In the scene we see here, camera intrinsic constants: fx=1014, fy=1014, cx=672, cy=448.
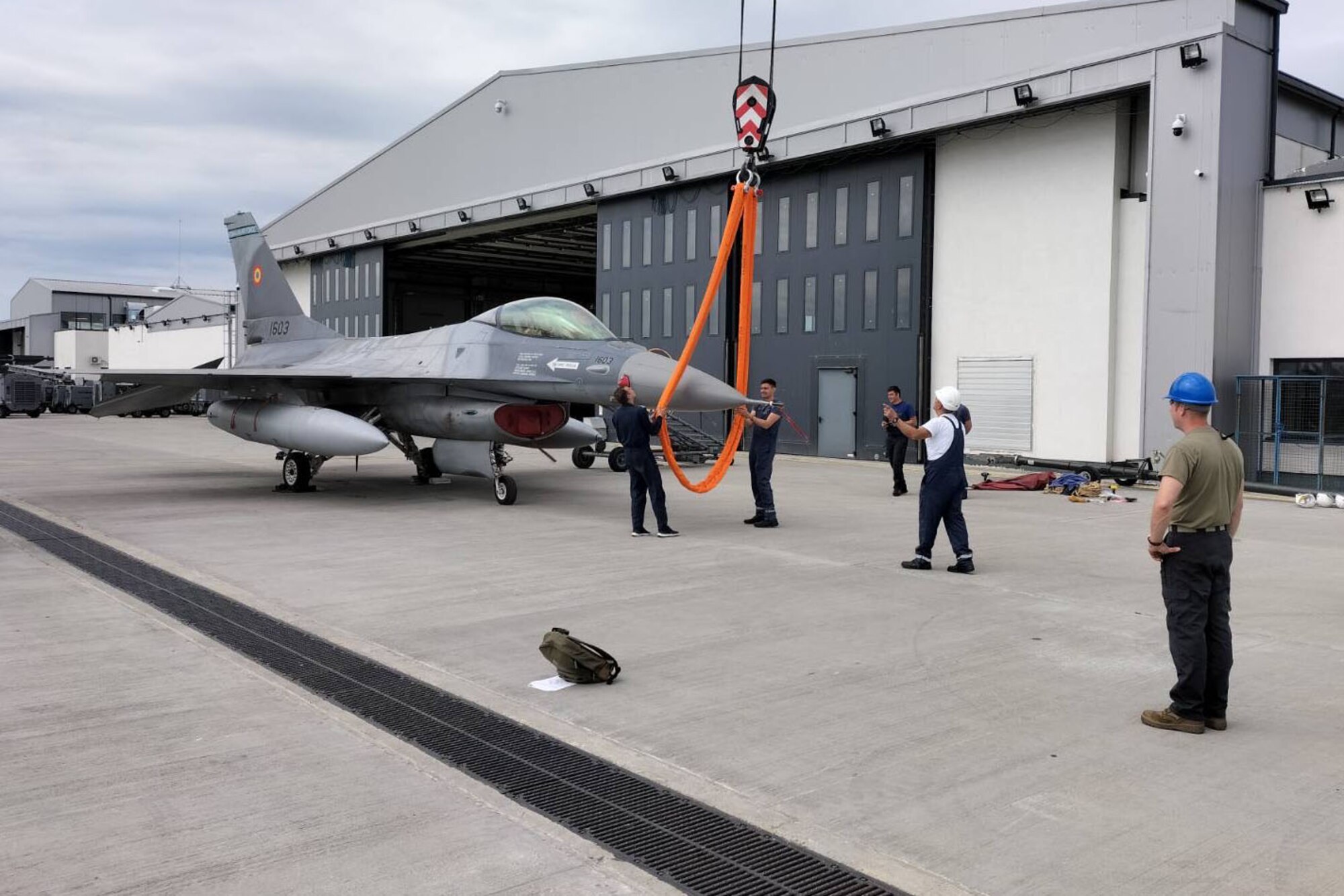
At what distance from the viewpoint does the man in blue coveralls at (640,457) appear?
10.8 metres

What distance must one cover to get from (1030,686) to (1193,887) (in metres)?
2.24

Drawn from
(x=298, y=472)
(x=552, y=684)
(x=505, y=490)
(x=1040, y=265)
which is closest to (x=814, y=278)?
(x=1040, y=265)

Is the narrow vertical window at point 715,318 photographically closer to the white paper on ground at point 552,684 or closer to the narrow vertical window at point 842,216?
the narrow vertical window at point 842,216

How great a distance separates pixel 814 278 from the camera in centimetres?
2488

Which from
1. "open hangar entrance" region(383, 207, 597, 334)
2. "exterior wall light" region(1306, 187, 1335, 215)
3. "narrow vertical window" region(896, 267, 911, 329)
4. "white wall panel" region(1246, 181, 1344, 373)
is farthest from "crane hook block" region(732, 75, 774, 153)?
"open hangar entrance" region(383, 207, 597, 334)

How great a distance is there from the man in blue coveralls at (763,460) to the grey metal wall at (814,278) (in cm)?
1168

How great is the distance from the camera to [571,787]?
4035 millimetres

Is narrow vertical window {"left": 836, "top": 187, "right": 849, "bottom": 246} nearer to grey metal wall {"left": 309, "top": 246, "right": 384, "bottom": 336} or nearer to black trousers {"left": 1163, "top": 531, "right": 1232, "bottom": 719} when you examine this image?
black trousers {"left": 1163, "top": 531, "right": 1232, "bottom": 719}

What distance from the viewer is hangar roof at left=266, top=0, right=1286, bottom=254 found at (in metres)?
19.0

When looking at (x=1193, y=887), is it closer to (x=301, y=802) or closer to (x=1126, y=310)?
(x=301, y=802)

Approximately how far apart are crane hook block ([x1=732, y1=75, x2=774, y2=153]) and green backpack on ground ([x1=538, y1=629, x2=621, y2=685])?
6.00 metres

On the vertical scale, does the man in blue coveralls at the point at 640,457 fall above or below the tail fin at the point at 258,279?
below

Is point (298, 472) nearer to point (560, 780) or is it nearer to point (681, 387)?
point (681, 387)

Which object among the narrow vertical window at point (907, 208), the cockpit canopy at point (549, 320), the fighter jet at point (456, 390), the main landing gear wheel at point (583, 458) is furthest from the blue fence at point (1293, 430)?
the cockpit canopy at point (549, 320)
